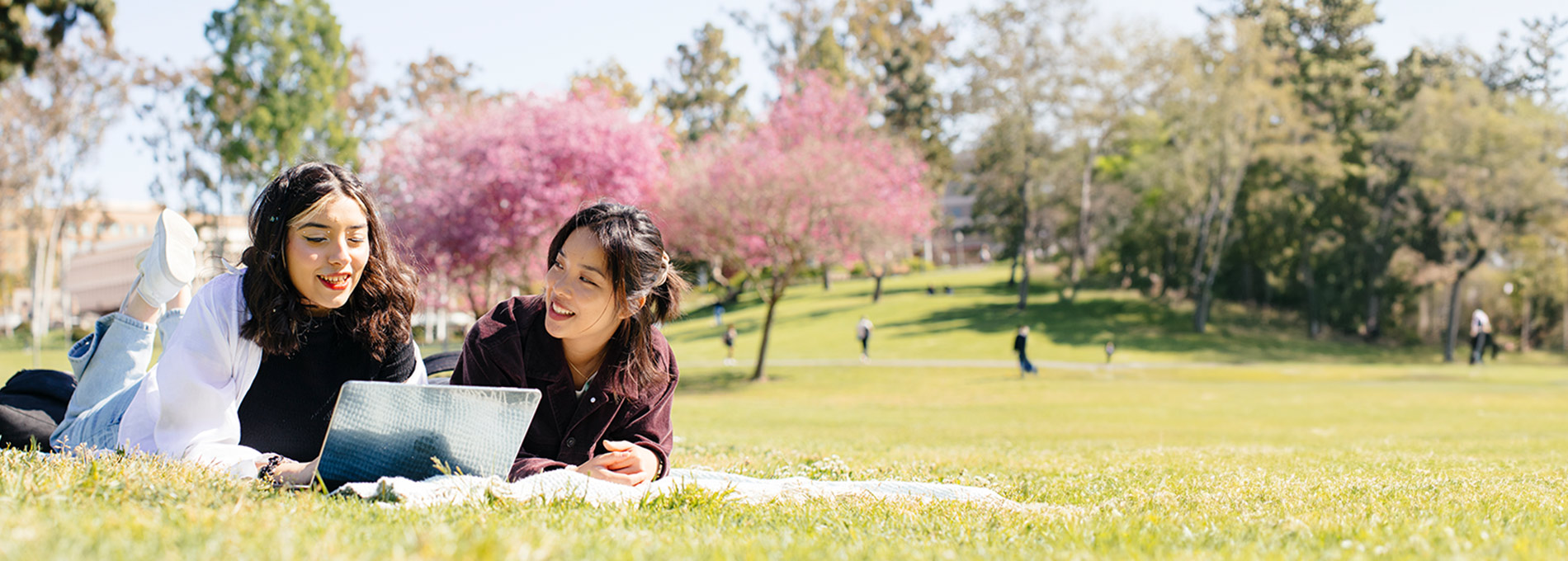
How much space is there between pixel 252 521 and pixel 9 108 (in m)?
46.1

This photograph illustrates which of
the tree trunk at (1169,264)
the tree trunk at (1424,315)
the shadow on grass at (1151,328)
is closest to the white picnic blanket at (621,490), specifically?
the shadow on grass at (1151,328)

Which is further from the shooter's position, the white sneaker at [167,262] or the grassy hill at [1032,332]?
the grassy hill at [1032,332]

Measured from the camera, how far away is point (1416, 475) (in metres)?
7.05

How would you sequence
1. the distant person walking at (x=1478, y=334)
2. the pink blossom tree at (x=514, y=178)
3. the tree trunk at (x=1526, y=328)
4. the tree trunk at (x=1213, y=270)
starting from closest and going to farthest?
the pink blossom tree at (x=514, y=178) < the distant person walking at (x=1478, y=334) < the tree trunk at (x=1213, y=270) < the tree trunk at (x=1526, y=328)

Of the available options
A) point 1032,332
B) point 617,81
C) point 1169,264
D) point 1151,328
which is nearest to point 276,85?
point 617,81

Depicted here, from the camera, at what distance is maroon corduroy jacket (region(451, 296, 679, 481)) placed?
4.74m

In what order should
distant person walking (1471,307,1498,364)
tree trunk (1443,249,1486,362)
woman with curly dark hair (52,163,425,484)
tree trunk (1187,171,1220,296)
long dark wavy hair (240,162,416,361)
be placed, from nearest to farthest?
1. woman with curly dark hair (52,163,425,484)
2. long dark wavy hair (240,162,416,361)
3. distant person walking (1471,307,1498,364)
4. tree trunk (1443,249,1486,362)
5. tree trunk (1187,171,1220,296)

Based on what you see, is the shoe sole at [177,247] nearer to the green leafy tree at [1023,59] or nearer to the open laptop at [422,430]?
the open laptop at [422,430]

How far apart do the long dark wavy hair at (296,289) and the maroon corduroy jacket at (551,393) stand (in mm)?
435

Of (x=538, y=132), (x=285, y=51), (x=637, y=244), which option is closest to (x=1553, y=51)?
(x=538, y=132)

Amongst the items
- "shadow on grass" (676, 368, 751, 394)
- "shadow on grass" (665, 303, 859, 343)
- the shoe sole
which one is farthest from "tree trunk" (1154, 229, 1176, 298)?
the shoe sole

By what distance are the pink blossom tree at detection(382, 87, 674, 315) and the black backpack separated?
1907 cm

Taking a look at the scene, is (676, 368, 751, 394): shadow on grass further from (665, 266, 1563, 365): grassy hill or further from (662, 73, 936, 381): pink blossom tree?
(665, 266, 1563, 365): grassy hill

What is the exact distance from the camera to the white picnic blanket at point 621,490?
388 cm
